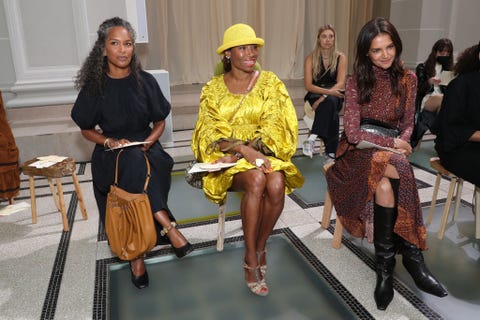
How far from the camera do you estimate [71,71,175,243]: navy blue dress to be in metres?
2.32

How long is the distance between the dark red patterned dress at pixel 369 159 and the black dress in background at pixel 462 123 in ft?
1.09

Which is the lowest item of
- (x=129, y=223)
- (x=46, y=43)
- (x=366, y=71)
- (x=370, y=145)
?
(x=129, y=223)

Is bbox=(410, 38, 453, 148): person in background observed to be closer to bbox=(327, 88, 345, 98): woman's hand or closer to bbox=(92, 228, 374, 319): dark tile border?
bbox=(327, 88, 345, 98): woman's hand

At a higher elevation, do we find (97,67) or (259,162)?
(97,67)

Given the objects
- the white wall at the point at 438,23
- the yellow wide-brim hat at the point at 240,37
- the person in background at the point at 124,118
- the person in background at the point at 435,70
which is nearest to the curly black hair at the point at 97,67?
the person in background at the point at 124,118

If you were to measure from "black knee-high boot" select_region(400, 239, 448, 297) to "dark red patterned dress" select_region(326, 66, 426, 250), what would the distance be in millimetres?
45

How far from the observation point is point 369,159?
2.13 metres

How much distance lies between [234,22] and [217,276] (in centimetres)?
593

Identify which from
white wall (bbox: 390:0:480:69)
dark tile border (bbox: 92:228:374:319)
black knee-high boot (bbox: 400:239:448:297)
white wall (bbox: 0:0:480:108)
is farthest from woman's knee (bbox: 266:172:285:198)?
white wall (bbox: 390:0:480:69)

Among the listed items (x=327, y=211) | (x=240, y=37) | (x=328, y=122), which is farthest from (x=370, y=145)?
(x=328, y=122)

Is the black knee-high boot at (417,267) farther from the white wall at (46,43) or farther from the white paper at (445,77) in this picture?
the white wall at (46,43)

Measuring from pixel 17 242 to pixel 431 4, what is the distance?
589cm

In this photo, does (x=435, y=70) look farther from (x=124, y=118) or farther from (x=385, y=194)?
(x=124, y=118)

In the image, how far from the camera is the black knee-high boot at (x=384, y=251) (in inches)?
79.8
